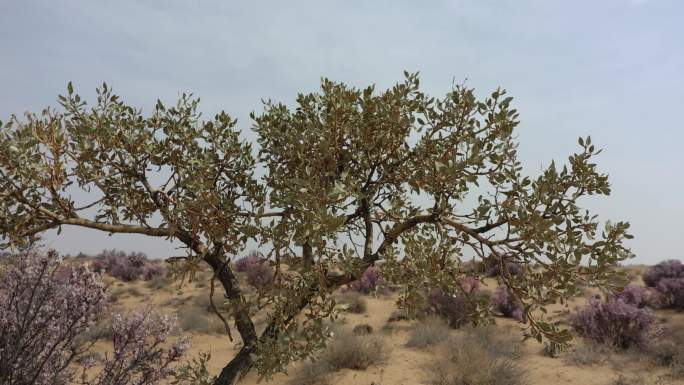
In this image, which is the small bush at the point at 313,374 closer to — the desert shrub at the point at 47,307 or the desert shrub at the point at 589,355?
the desert shrub at the point at 47,307

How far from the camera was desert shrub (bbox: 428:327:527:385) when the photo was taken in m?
9.57

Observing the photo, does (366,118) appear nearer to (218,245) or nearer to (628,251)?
(218,245)

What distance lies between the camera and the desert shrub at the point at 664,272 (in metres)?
19.4

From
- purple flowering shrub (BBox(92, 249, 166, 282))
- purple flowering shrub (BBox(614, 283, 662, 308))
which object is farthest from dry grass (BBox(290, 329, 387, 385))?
purple flowering shrub (BBox(92, 249, 166, 282))

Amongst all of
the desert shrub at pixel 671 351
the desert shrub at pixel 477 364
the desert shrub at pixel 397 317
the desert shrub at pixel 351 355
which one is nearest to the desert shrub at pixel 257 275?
the desert shrub at pixel 397 317

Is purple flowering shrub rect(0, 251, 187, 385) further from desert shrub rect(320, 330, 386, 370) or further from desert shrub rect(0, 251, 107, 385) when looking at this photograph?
desert shrub rect(320, 330, 386, 370)

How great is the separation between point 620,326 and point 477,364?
18.8 ft

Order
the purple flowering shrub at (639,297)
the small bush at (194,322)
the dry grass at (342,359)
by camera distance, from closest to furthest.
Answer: the dry grass at (342,359) → the small bush at (194,322) → the purple flowering shrub at (639,297)

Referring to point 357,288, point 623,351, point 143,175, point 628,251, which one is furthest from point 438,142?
point 357,288

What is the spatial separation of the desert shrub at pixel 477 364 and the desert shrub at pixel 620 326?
2.88m

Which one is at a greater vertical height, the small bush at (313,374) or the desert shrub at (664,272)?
the desert shrub at (664,272)

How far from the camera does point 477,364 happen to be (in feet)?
32.4

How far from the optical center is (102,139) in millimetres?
3996

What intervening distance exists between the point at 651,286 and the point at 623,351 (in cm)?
997
